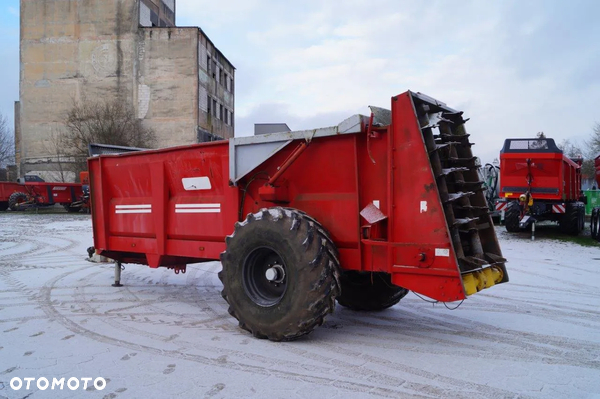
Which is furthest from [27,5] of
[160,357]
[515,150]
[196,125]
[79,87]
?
[160,357]

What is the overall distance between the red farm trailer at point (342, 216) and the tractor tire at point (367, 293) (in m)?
0.01

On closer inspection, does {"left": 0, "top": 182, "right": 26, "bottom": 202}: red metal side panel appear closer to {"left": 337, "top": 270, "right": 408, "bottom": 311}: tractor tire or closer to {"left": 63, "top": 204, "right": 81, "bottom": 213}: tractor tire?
{"left": 63, "top": 204, "right": 81, "bottom": 213}: tractor tire

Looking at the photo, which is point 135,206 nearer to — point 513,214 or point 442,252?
point 442,252

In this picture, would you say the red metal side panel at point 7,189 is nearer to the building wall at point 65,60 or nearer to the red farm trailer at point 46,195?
the red farm trailer at point 46,195

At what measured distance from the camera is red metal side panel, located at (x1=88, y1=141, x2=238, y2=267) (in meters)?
5.92

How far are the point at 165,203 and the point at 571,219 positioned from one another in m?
13.7

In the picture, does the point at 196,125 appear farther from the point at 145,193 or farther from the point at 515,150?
the point at 145,193

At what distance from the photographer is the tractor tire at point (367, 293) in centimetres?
581

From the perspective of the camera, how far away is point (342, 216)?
482 centimetres

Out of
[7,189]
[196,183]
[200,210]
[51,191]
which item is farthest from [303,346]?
[7,189]

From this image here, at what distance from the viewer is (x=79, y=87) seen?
38.4 meters

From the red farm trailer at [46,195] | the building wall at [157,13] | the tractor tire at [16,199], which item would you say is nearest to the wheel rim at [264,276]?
the red farm trailer at [46,195]

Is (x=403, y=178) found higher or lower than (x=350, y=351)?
higher

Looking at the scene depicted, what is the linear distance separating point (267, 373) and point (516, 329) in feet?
9.63
